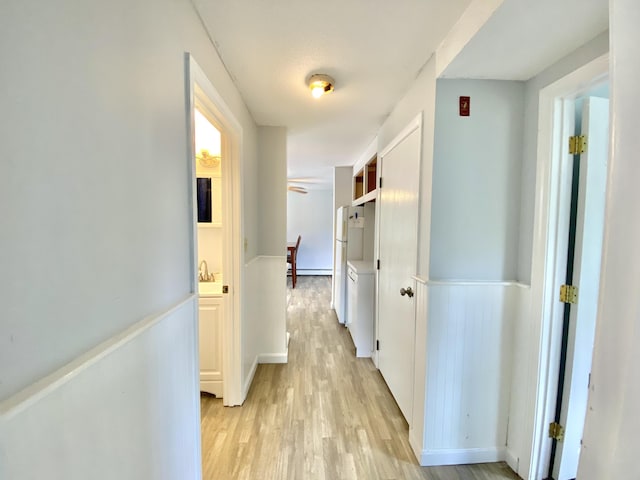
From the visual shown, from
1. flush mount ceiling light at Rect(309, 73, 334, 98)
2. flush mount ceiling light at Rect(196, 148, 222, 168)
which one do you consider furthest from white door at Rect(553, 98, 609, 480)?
flush mount ceiling light at Rect(196, 148, 222, 168)

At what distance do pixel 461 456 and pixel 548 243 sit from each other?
4.30 ft

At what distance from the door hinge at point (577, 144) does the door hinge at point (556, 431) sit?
4.58ft

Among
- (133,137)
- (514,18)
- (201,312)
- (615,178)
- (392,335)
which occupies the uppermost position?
(514,18)

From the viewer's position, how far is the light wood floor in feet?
5.22

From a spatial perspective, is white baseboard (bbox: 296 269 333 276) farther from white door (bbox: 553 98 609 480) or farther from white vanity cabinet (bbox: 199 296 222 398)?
white door (bbox: 553 98 609 480)

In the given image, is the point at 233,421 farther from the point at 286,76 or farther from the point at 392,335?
the point at 286,76

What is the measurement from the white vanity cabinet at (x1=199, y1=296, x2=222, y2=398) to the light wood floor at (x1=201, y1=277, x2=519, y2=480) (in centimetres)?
13

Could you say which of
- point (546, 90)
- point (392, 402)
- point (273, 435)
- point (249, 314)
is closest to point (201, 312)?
point (249, 314)

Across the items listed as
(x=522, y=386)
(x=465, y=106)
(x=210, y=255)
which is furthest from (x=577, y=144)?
(x=210, y=255)

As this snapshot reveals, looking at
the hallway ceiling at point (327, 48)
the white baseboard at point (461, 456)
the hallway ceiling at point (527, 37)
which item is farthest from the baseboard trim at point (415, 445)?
the hallway ceiling at point (327, 48)

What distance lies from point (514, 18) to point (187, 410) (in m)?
2.06

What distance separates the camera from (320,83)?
178 centimetres

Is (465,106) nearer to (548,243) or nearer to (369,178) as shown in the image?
(548,243)

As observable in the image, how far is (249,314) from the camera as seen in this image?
2438 mm
